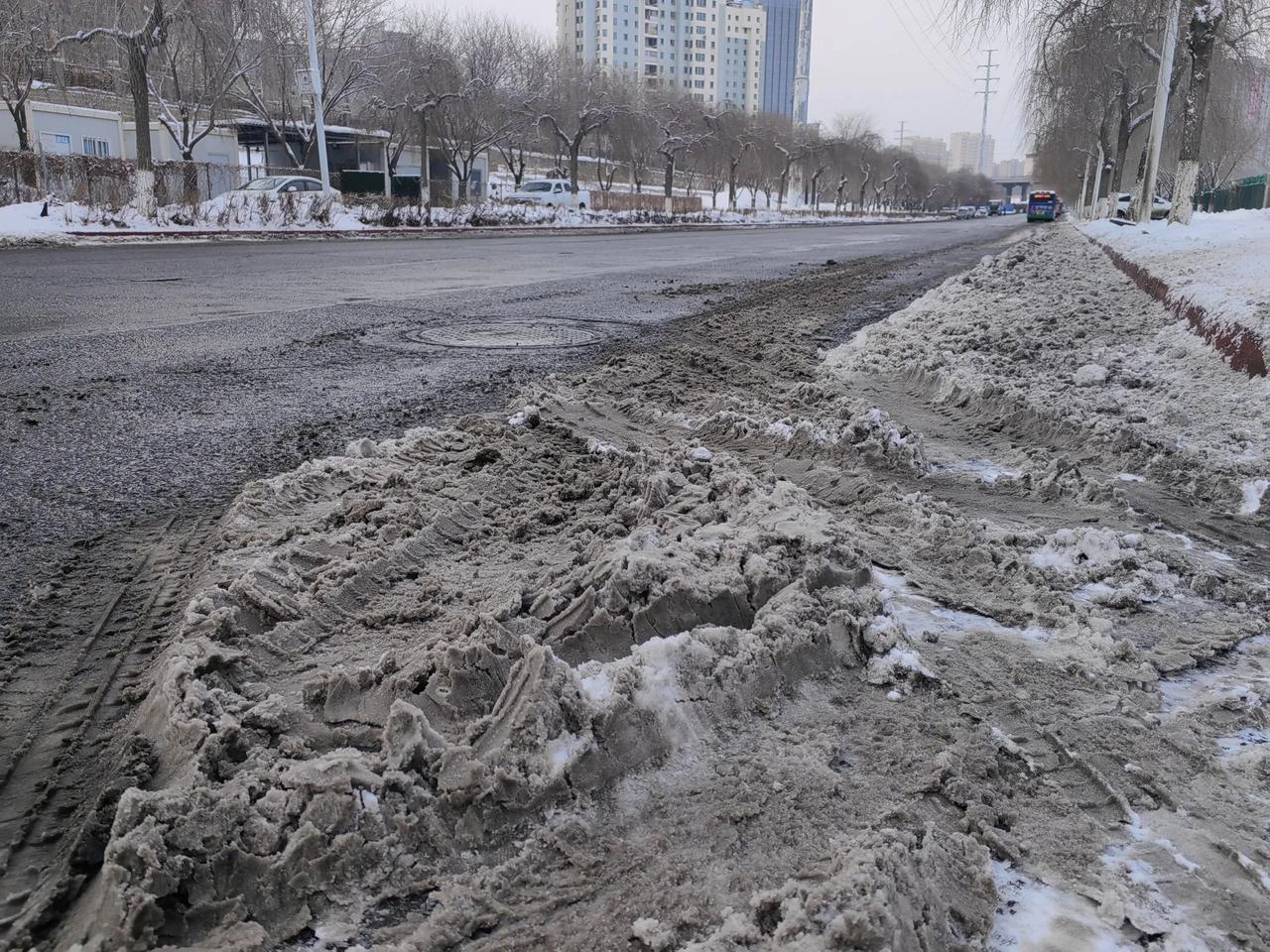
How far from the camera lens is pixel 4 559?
2873 mm

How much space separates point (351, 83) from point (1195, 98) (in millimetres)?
36446

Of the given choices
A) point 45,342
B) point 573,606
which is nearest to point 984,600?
point 573,606

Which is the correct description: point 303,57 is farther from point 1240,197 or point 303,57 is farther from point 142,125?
point 1240,197

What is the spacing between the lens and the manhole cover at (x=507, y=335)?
275 inches

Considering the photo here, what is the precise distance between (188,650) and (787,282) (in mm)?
11382

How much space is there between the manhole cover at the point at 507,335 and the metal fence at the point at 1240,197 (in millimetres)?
37163

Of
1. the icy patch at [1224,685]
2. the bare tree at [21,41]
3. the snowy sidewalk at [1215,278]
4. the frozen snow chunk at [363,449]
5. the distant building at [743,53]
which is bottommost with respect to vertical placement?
the icy patch at [1224,685]

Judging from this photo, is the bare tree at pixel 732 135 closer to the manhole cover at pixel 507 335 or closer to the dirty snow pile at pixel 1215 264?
the dirty snow pile at pixel 1215 264

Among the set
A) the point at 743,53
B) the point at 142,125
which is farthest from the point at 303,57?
the point at 743,53

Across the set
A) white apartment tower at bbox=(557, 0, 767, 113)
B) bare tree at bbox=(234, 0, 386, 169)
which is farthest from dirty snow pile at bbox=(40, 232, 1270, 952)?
white apartment tower at bbox=(557, 0, 767, 113)

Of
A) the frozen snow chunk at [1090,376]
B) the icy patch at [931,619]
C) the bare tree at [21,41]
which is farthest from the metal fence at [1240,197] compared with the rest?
the bare tree at [21,41]

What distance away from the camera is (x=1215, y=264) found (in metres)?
10.2

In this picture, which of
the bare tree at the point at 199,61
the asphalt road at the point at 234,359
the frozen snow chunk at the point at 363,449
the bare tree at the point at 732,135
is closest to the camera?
the asphalt road at the point at 234,359

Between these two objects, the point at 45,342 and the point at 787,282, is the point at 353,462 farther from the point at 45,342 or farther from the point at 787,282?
the point at 787,282
